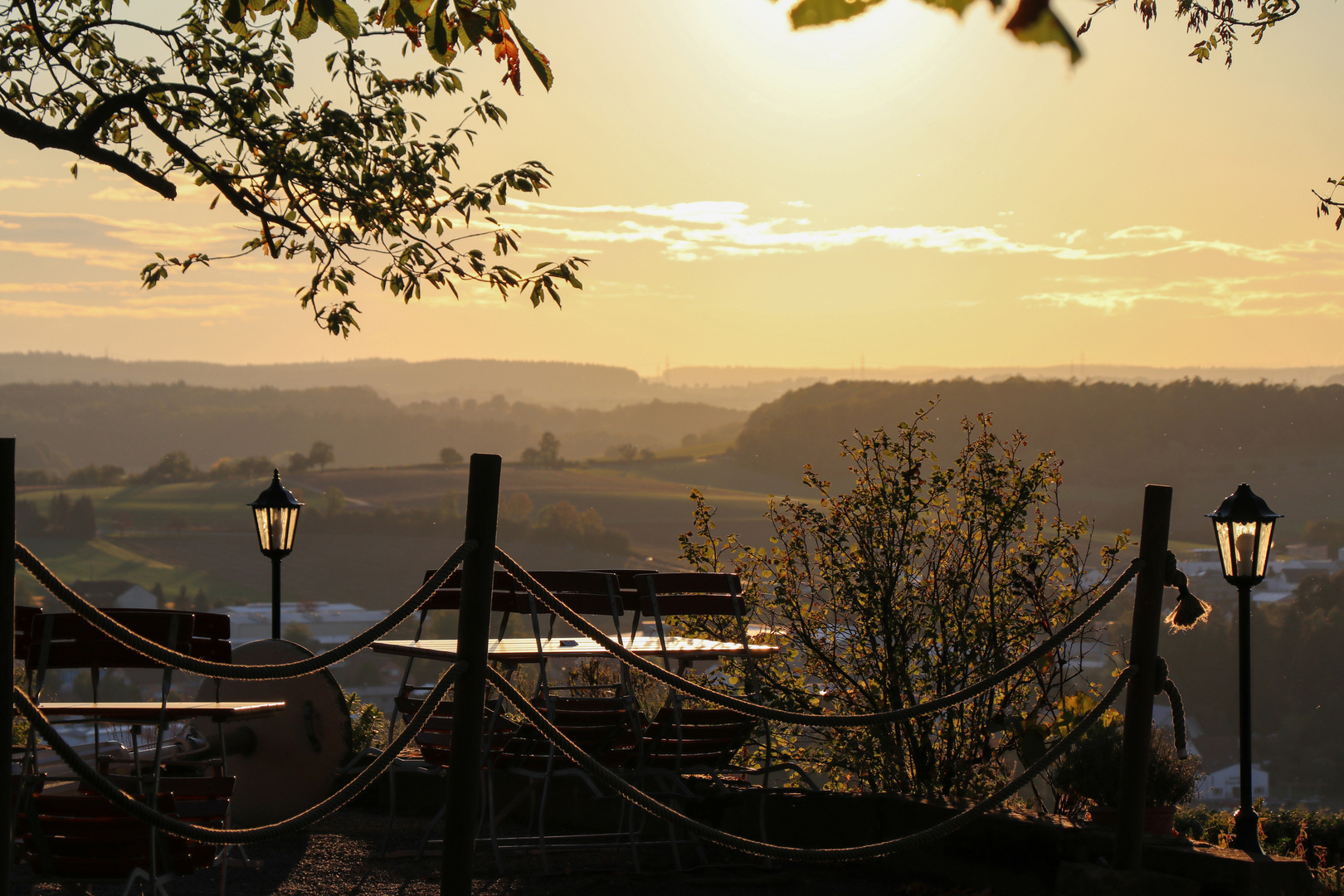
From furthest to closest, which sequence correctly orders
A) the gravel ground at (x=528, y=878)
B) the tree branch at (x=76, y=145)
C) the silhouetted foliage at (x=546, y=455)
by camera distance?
the silhouetted foliage at (x=546, y=455)
the tree branch at (x=76, y=145)
the gravel ground at (x=528, y=878)

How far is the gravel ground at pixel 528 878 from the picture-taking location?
14.8 feet

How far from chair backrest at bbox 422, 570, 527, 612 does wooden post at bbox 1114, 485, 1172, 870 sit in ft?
8.29

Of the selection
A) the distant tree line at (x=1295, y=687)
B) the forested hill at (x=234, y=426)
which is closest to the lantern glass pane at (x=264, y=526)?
the distant tree line at (x=1295, y=687)

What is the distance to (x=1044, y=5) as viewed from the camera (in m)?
1.38

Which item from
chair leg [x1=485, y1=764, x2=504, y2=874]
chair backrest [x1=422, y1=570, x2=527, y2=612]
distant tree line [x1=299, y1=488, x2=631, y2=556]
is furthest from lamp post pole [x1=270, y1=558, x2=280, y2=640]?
A: distant tree line [x1=299, y1=488, x2=631, y2=556]

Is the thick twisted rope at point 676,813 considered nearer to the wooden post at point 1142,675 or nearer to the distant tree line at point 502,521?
the wooden post at point 1142,675

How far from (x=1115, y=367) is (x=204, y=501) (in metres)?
133

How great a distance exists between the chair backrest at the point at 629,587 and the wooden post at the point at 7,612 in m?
3.18

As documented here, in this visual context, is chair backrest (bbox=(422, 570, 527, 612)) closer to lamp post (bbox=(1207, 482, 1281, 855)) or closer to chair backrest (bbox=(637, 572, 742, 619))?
chair backrest (bbox=(637, 572, 742, 619))

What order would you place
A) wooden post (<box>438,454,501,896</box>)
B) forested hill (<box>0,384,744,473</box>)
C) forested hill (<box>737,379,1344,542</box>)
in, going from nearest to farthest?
wooden post (<box>438,454,501,896</box>) → forested hill (<box>737,379,1344,542</box>) → forested hill (<box>0,384,744,473</box>)

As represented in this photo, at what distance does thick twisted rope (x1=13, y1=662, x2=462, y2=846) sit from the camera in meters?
2.51

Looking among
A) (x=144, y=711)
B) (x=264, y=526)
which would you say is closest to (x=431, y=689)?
(x=144, y=711)

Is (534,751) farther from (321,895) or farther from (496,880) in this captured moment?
(321,895)

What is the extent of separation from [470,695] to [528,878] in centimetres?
196
